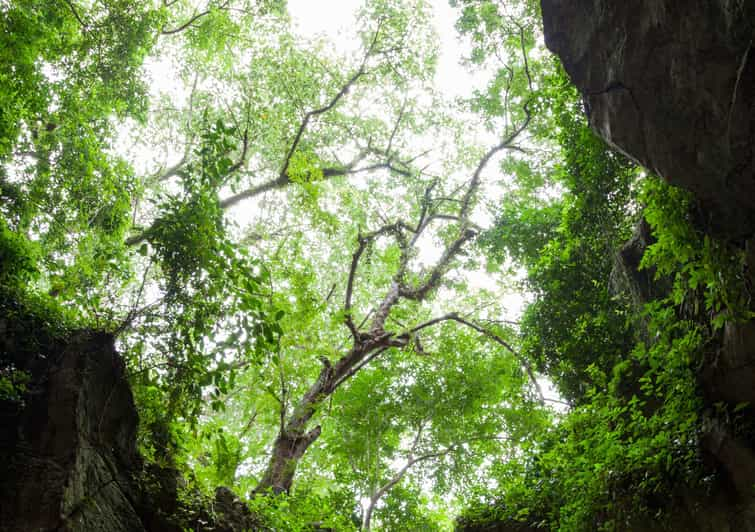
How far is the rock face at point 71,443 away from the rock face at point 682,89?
5548 mm

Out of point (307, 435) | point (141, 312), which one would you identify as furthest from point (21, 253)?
point (307, 435)

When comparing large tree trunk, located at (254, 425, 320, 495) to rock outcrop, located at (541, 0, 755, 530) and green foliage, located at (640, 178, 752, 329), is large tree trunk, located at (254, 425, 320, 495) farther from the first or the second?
green foliage, located at (640, 178, 752, 329)

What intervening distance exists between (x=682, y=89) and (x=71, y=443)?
601 centimetres

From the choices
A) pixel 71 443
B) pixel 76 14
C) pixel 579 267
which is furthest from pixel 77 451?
pixel 579 267

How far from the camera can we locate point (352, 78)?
1252 cm

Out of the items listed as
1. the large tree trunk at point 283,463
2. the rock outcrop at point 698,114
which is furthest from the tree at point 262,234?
the rock outcrop at point 698,114

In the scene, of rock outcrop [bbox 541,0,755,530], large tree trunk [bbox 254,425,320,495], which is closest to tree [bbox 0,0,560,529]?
large tree trunk [bbox 254,425,320,495]

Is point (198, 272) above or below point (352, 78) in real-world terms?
below

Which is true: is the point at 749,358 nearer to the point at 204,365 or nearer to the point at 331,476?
the point at 204,365

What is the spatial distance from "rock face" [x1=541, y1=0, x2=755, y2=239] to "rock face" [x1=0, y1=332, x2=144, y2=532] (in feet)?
18.2

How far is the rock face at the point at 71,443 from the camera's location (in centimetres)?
454

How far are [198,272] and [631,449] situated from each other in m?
4.81

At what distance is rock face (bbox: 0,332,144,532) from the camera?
4535 mm

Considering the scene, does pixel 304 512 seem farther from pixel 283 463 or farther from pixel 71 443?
pixel 71 443
